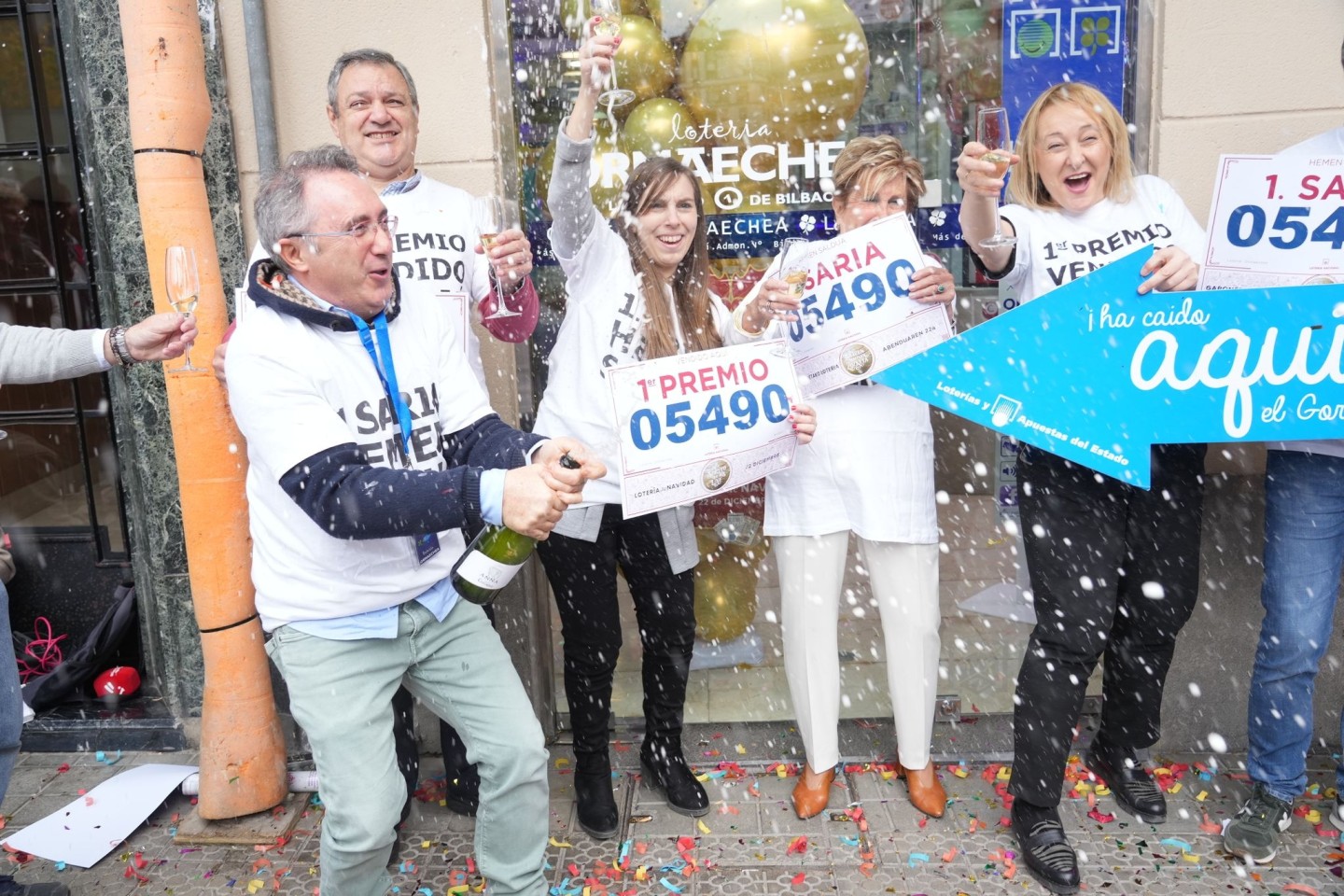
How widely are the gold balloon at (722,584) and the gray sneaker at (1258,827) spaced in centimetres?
201

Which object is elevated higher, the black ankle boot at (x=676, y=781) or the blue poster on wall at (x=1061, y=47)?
the blue poster on wall at (x=1061, y=47)

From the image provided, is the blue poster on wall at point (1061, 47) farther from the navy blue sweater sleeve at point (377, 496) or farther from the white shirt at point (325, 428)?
the navy blue sweater sleeve at point (377, 496)

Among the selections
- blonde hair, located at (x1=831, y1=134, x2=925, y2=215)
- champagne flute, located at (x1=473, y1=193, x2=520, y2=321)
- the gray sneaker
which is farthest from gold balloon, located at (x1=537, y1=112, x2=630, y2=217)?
the gray sneaker

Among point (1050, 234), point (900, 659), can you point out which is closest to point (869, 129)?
point (1050, 234)

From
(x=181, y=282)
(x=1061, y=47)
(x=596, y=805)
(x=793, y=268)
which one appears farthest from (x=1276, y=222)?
(x=181, y=282)

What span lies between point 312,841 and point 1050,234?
3.40 metres

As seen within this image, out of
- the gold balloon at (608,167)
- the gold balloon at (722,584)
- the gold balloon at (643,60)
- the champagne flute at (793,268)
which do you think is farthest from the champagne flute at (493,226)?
the gold balloon at (722,584)

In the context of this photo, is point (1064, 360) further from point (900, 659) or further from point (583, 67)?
point (583, 67)

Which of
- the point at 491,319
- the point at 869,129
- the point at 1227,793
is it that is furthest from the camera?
the point at 869,129

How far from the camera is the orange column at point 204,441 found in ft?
12.1

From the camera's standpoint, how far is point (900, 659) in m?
3.81

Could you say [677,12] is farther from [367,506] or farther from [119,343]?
[367,506]

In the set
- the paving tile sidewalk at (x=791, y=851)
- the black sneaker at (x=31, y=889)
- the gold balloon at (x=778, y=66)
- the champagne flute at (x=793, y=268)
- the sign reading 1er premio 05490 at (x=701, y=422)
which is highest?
the gold balloon at (x=778, y=66)

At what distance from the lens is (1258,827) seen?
3.54 meters
